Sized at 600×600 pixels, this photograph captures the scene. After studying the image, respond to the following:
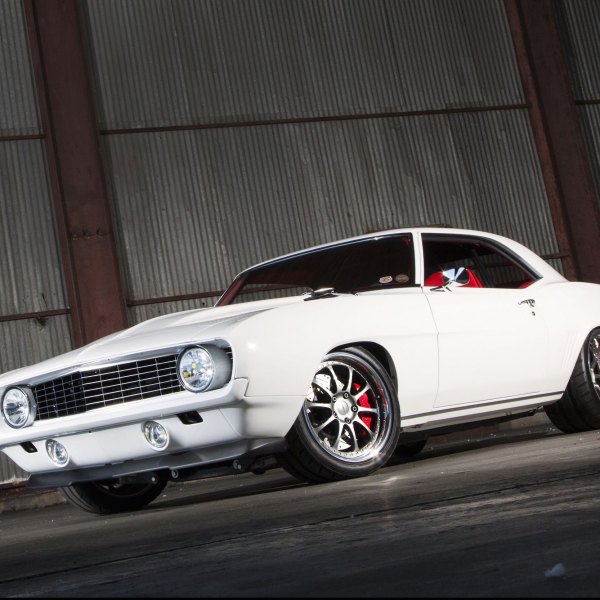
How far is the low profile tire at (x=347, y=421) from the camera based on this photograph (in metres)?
5.23

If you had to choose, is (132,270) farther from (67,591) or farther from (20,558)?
(67,591)

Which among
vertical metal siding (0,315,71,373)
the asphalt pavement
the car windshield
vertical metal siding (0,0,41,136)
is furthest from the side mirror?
vertical metal siding (0,0,41,136)

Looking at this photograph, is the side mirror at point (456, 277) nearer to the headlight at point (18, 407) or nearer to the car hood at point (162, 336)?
the car hood at point (162, 336)

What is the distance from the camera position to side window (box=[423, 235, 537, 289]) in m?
6.14

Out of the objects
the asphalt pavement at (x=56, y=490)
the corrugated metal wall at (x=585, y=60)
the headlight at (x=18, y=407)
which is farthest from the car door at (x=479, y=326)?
the corrugated metal wall at (x=585, y=60)

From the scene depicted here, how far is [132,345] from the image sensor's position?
17.0 ft

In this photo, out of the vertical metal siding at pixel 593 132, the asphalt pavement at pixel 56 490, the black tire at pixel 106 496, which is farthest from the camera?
the vertical metal siding at pixel 593 132

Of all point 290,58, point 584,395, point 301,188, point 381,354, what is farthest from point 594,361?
point 290,58

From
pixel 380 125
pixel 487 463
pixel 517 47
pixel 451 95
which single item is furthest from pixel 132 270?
pixel 487 463

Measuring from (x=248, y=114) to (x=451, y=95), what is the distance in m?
2.69

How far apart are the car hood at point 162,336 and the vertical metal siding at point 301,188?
6019mm

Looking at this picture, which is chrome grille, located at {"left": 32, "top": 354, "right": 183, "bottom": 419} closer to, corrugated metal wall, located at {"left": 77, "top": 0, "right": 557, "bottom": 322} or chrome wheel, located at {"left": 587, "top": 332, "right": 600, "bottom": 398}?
chrome wheel, located at {"left": 587, "top": 332, "right": 600, "bottom": 398}

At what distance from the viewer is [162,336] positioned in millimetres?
5152

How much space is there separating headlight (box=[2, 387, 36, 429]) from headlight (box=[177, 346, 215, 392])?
1.03m
